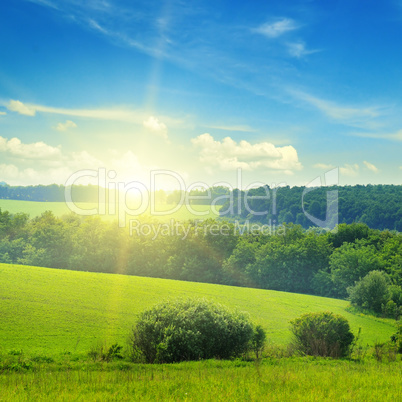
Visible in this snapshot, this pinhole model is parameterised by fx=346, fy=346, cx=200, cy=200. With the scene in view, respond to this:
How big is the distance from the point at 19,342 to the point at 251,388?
15.5 m

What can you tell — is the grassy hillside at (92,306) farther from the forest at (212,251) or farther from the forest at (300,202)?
the forest at (300,202)

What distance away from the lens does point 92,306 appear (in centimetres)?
2789

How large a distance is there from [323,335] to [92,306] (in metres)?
18.4

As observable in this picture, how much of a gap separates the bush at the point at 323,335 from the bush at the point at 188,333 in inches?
125

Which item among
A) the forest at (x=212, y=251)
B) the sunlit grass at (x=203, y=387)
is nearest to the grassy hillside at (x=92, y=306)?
the sunlit grass at (x=203, y=387)

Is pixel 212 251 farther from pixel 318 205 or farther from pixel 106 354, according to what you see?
pixel 106 354

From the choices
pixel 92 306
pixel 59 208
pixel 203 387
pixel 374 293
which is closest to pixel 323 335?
pixel 203 387

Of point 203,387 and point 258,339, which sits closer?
point 203,387

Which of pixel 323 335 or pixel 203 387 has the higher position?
pixel 203 387

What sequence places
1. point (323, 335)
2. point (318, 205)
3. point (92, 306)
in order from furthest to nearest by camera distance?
1. point (318, 205)
2. point (92, 306)
3. point (323, 335)

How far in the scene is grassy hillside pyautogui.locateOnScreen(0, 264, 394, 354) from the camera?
2053cm

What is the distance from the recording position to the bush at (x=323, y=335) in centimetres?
1675

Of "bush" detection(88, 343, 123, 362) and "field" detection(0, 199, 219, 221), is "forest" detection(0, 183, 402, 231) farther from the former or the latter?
"bush" detection(88, 343, 123, 362)

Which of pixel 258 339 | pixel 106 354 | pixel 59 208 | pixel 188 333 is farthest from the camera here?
pixel 59 208
